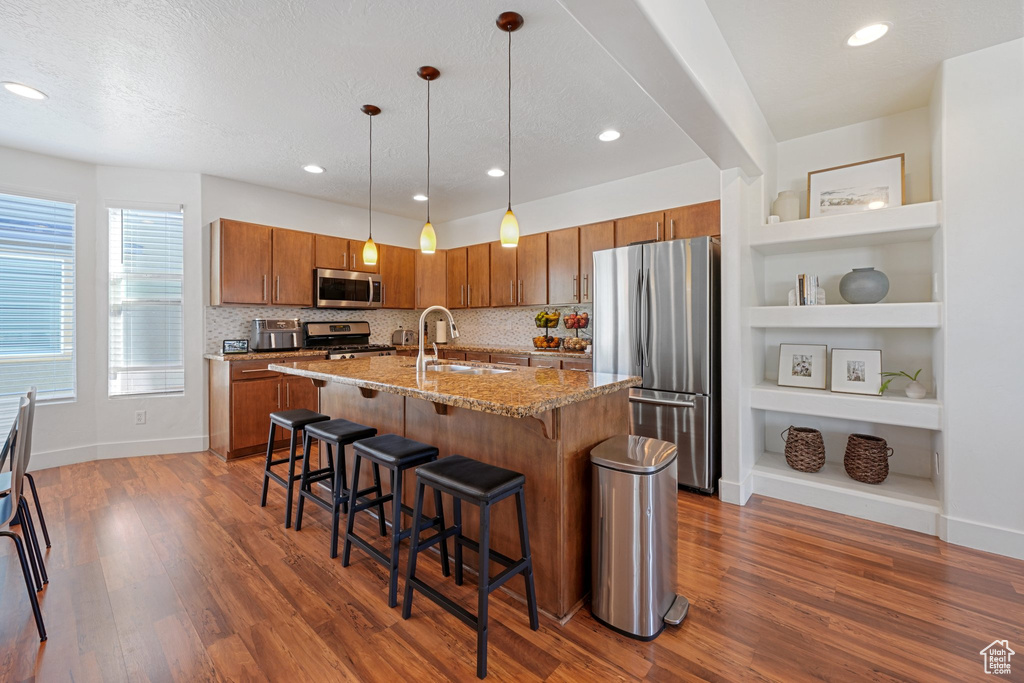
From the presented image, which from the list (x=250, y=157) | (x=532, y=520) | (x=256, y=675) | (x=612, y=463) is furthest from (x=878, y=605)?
(x=250, y=157)

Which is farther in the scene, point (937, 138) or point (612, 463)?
point (937, 138)

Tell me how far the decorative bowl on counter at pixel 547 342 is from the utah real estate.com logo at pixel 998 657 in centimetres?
357

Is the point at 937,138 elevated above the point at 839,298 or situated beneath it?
elevated above

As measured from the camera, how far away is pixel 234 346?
430 cm

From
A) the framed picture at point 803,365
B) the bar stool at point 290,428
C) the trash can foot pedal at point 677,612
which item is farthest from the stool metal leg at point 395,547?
the framed picture at point 803,365

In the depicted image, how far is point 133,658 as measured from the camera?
1.62m

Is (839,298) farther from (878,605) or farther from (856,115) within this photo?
(878,605)

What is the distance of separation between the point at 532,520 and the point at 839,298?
2.93 metres

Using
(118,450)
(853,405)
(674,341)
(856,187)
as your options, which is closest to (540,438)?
(674,341)

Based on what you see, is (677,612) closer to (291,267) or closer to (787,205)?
(787,205)

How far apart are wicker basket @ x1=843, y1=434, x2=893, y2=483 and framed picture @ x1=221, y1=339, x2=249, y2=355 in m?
5.23

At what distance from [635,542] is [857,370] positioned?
2.42 metres

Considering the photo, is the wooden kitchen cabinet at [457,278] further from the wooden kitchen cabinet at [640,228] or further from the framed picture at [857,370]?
the framed picture at [857,370]

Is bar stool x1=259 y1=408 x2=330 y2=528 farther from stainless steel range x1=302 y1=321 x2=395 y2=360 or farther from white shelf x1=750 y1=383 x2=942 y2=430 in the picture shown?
white shelf x1=750 y1=383 x2=942 y2=430
